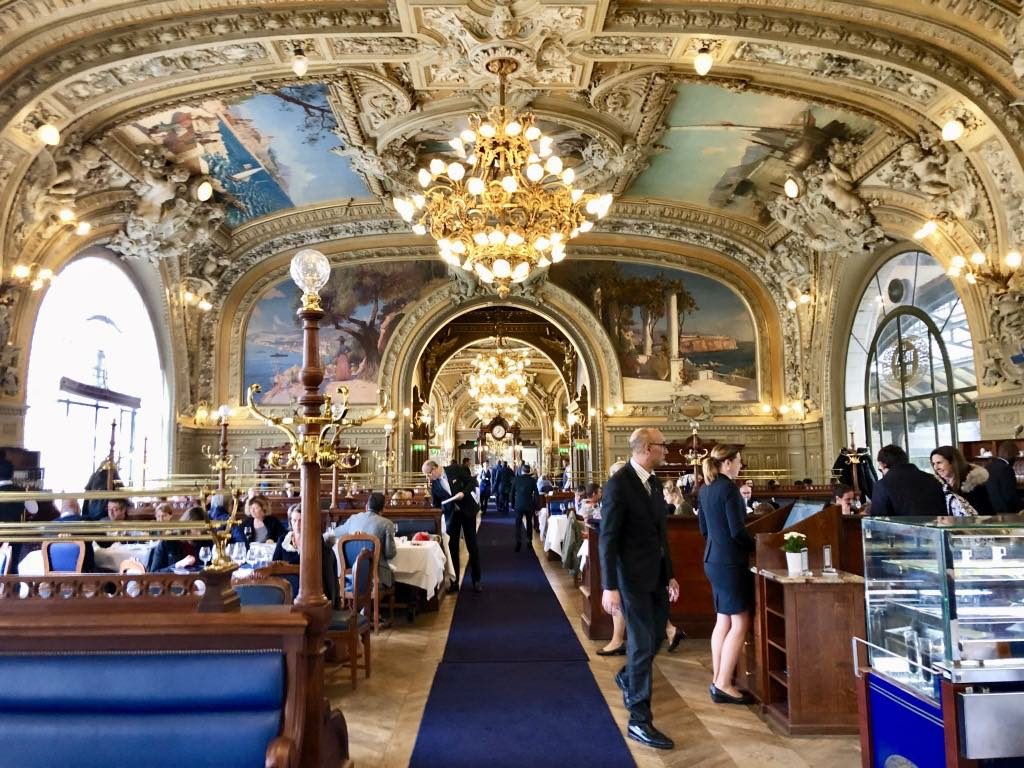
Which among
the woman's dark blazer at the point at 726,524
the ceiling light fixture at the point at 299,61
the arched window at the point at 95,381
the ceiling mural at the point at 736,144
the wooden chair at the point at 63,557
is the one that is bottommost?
the wooden chair at the point at 63,557

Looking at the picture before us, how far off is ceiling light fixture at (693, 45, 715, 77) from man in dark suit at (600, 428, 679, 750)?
5.72m

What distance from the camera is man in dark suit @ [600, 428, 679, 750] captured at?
Answer: 3.89 meters

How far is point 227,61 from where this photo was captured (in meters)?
8.49

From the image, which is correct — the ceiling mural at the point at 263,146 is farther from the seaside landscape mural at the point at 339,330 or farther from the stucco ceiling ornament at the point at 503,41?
the seaside landscape mural at the point at 339,330

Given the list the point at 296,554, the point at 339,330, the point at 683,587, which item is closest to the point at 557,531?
the point at 683,587

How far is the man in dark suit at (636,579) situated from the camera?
12.8 feet

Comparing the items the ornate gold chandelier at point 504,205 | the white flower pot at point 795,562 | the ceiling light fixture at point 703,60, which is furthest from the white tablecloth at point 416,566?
the ceiling light fixture at point 703,60

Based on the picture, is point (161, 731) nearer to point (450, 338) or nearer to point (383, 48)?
point (383, 48)

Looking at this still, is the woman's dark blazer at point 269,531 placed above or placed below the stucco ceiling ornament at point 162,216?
below

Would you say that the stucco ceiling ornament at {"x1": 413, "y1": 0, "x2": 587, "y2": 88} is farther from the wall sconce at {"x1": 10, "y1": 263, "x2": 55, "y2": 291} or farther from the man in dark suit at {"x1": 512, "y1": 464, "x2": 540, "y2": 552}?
the man in dark suit at {"x1": 512, "y1": 464, "x2": 540, "y2": 552}

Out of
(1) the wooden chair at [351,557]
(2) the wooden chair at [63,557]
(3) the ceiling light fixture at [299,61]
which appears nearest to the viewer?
(2) the wooden chair at [63,557]

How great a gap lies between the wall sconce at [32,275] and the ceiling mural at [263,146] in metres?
2.32

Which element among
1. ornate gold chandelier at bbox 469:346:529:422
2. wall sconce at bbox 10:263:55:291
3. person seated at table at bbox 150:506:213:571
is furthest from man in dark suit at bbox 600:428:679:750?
ornate gold chandelier at bbox 469:346:529:422

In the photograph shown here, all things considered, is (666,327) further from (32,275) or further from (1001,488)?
(32,275)
